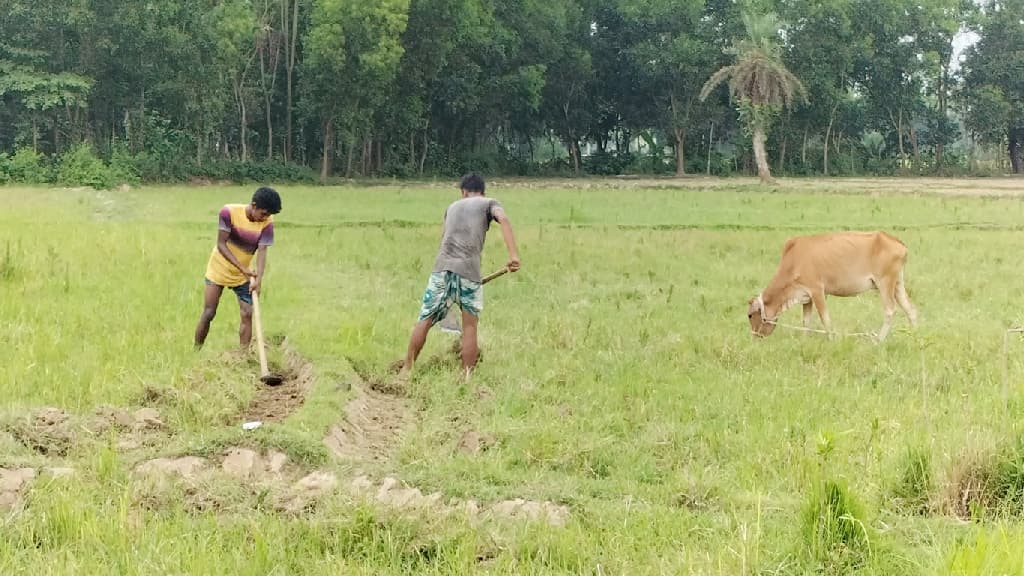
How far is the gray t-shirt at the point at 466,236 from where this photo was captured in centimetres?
819

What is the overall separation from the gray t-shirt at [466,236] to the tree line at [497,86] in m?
29.2

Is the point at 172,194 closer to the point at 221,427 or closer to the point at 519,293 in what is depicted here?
the point at 519,293

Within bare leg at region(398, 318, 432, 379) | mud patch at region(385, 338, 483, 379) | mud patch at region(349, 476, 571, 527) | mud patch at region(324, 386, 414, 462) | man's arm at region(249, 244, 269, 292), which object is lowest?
mud patch at region(324, 386, 414, 462)

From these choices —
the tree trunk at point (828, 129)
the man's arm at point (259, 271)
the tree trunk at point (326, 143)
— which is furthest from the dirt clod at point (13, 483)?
the tree trunk at point (828, 129)

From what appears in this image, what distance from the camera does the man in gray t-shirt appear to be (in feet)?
26.9

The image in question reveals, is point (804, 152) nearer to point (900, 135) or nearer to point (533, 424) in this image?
point (900, 135)

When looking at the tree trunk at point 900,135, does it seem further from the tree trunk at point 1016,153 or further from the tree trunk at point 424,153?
the tree trunk at point 424,153

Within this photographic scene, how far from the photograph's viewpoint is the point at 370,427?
6922 millimetres

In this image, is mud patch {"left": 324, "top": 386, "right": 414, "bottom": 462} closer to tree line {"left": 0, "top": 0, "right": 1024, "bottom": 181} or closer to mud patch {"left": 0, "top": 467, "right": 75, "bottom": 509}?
mud patch {"left": 0, "top": 467, "right": 75, "bottom": 509}

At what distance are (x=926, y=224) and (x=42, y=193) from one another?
83.1ft

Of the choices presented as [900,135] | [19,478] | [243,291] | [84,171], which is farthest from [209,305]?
[900,135]

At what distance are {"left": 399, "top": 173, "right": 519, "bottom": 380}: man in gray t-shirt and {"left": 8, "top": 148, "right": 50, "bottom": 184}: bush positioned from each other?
97.3 feet

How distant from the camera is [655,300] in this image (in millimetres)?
11953

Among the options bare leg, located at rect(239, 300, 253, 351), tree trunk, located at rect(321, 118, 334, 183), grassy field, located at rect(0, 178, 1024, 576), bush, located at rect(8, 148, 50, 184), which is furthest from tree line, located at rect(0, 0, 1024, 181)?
bare leg, located at rect(239, 300, 253, 351)
